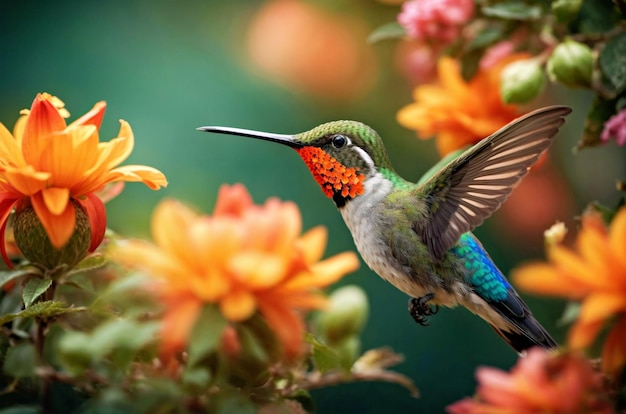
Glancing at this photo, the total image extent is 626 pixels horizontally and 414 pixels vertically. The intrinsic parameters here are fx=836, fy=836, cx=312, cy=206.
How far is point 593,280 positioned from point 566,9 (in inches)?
15.2

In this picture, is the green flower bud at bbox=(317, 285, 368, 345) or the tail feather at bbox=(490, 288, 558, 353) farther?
the tail feather at bbox=(490, 288, 558, 353)

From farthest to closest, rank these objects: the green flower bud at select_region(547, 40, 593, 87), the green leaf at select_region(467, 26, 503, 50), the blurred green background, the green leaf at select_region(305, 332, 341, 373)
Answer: the blurred green background
the green leaf at select_region(467, 26, 503, 50)
the green flower bud at select_region(547, 40, 593, 87)
the green leaf at select_region(305, 332, 341, 373)

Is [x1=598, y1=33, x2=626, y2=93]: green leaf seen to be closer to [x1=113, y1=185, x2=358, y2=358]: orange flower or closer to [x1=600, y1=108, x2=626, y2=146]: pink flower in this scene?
[x1=600, y1=108, x2=626, y2=146]: pink flower

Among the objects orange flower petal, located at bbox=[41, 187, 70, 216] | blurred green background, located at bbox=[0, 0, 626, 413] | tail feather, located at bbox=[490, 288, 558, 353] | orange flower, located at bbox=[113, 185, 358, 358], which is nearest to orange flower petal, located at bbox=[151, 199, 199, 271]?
orange flower, located at bbox=[113, 185, 358, 358]

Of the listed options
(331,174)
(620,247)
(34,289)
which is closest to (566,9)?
(331,174)

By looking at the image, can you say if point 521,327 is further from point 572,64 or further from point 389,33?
point 389,33

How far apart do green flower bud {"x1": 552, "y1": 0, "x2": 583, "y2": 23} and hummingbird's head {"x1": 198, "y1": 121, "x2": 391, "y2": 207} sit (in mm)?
204

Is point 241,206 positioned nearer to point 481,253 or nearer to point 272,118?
point 481,253

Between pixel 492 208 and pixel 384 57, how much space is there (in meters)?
0.79

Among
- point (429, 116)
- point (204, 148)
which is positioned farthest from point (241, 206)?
point (204, 148)

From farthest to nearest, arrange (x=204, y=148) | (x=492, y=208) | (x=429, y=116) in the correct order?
(x=204, y=148)
(x=429, y=116)
(x=492, y=208)

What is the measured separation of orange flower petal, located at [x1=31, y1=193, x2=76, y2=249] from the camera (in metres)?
0.49

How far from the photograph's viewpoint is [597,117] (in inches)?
28.9

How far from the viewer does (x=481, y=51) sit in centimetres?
86
